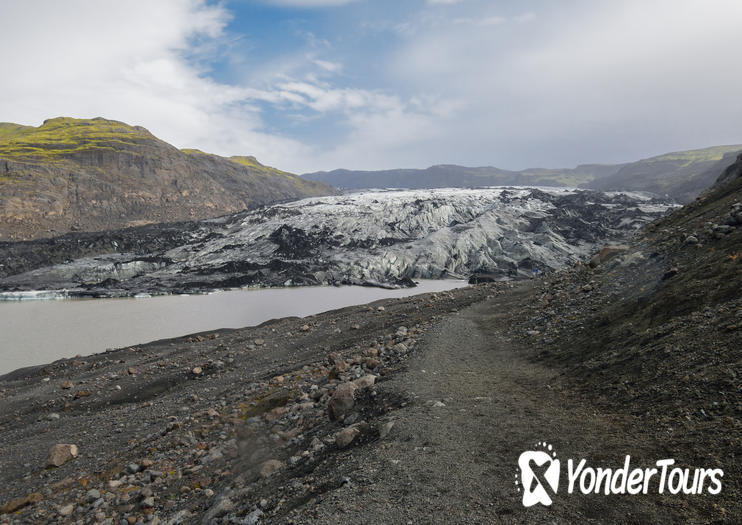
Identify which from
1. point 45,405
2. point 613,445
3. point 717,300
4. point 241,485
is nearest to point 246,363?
point 45,405

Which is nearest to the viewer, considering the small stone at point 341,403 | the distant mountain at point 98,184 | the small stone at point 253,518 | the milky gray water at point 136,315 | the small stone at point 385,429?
the small stone at point 253,518

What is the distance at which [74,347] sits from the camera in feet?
63.0

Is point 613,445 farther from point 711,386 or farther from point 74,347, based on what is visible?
point 74,347

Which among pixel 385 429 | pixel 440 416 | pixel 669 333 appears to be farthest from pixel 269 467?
pixel 669 333

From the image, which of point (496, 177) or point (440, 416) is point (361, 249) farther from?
point (496, 177)

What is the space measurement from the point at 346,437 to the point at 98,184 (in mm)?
78469

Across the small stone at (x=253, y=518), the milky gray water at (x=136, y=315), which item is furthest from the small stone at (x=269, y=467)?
the milky gray water at (x=136, y=315)

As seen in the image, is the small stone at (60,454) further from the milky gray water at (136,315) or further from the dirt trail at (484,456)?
the milky gray water at (136,315)

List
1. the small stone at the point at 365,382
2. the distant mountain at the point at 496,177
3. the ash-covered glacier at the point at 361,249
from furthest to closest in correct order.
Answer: the distant mountain at the point at 496,177
the ash-covered glacier at the point at 361,249
the small stone at the point at 365,382

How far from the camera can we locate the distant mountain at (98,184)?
56.8 meters

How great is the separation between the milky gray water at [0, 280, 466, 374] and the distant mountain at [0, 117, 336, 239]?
112 ft

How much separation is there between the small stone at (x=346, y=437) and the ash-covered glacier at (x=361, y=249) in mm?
30415

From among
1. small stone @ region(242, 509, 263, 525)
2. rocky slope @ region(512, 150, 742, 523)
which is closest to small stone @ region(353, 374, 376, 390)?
small stone @ region(242, 509, 263, 525)

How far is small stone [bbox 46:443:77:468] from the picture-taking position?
725cm
